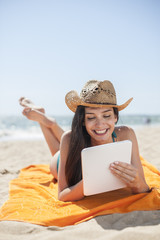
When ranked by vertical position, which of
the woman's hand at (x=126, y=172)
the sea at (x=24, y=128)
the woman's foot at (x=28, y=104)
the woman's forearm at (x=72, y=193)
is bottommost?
the sea at (x=24, y=128)

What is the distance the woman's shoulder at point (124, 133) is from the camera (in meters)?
2.55

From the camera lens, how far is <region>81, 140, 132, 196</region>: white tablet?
1.81 m

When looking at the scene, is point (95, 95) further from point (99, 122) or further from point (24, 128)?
point (24, 128)

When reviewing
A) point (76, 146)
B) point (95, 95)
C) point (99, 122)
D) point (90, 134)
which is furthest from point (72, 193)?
point (95, 95)

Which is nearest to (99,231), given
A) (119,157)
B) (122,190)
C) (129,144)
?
(119,157)

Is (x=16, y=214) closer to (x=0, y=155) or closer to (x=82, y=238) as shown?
(x=82, y=238)

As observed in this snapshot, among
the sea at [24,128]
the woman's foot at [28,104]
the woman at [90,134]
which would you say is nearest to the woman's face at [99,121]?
the woman at [90,134]

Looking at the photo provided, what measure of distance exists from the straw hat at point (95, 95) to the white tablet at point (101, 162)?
1.58ft

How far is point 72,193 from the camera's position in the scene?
221 cm

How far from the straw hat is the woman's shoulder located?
417 mm

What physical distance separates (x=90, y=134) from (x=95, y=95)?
0.44 m

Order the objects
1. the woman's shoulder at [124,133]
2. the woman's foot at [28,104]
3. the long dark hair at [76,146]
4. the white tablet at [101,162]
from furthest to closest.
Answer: the woman's foot at [28,104] < the woman's shoulder at [124,133] < the long dark hair at [76,146] < the white tablet at [101,162]

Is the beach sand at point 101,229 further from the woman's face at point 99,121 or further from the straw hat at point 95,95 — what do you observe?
the straw hat at point 95,95

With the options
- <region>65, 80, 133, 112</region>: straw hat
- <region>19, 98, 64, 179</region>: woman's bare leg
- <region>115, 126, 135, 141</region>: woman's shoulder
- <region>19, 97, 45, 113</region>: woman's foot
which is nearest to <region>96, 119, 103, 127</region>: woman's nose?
<region>65, 80, 133, 112</region>: straw hat
